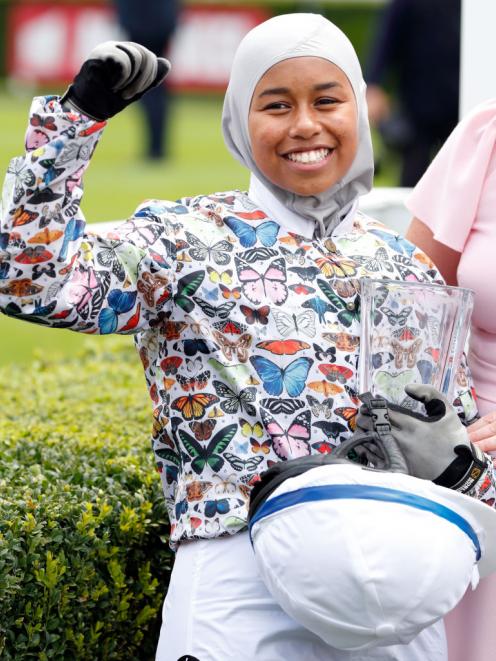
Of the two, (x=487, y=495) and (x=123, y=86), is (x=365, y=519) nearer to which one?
(x=487, y=495)

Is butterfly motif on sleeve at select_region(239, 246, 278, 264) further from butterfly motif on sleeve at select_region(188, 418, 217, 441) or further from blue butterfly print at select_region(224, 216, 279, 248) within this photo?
butterfly motif on sleeve at select_region(188, 418, 217, 441)

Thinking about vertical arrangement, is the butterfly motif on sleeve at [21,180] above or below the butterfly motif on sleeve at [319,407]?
above

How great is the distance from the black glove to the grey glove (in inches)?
29.9

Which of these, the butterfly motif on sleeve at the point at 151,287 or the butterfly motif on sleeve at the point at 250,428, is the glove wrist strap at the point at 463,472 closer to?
the butterfly motif on sleeve at the point at 250,428

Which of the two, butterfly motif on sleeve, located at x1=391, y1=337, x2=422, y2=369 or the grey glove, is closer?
the grey glove

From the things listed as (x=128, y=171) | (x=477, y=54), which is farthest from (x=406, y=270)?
(x=128, y=171)

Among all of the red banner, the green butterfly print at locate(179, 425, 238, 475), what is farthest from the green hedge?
the red banner

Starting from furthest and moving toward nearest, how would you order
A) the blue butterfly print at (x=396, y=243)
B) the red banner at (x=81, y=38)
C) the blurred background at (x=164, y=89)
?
the red banner at (x=81, y=38) < the blurred background at (x=164, y=89) < the blue butterfly print at (x=396, y=243)

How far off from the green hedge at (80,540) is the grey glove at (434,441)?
0.89 m

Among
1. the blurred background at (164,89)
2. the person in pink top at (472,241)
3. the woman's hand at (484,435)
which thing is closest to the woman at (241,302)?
the woman's hand at (484,435)

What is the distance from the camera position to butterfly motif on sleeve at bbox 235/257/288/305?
113 inches

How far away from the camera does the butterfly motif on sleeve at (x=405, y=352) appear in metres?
2.83

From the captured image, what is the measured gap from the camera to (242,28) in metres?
24.6

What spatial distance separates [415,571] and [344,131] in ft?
3.19
